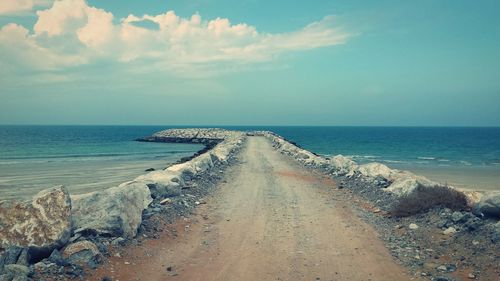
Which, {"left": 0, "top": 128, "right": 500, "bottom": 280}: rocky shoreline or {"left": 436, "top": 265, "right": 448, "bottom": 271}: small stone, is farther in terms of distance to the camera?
{"left": 436, "top": 265, "right": 448, "bottom": 271}: small stone

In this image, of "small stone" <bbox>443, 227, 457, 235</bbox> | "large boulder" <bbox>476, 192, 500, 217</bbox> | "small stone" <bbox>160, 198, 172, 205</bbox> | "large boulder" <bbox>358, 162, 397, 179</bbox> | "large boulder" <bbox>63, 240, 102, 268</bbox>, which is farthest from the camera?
"large boulder" <bbox>358, 162, 397, 179</bbox>

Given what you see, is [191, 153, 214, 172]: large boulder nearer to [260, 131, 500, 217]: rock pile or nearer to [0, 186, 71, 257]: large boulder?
[260, 131, 500, 217]: rock pile

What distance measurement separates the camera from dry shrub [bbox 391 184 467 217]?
30.9 feet

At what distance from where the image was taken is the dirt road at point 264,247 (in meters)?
6.51

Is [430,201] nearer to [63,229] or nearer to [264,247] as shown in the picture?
[264,247]

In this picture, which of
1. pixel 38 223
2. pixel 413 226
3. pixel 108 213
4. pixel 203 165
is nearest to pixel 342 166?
pixel 203 165

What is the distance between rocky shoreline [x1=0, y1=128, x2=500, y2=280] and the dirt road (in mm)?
430

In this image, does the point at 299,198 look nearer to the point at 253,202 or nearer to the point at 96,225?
the point at 253,202

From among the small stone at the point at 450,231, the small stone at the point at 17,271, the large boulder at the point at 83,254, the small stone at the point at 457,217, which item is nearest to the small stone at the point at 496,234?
the small stone at the point at 450,231

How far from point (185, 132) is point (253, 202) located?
7610cm

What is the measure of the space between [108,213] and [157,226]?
4.50 feet

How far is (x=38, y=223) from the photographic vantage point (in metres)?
Answer: 6.42

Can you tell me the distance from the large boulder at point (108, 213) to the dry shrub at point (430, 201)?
645cm

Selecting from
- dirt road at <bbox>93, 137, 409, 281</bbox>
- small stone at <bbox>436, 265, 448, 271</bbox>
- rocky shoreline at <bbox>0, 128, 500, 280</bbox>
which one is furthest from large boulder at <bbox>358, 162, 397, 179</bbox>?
small stone at <bbox>436, 265, 448, 271</bbox>
